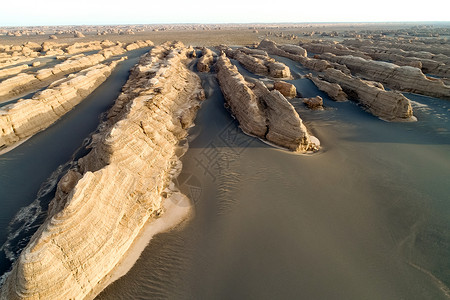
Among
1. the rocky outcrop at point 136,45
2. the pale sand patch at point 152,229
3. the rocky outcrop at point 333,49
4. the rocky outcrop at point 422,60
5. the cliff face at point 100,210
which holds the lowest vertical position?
the pale sand patch at point 152,229

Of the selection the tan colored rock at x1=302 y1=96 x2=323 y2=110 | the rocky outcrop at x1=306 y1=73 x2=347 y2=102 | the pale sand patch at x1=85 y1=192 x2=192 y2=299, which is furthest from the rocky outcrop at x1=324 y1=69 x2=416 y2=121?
the pale sand patch at x1=85 y1=192 x2=192 y2=299

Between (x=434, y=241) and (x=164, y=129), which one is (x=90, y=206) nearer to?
(x=164, y=129)

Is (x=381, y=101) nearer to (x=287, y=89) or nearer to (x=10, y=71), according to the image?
(x=287, y=89)

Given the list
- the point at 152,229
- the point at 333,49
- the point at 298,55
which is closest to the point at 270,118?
the point at 152,229

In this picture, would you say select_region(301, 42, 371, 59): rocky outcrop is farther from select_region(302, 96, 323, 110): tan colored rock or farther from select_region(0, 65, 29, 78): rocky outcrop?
select_region(0, 65, 29, 78): rocky outcrop

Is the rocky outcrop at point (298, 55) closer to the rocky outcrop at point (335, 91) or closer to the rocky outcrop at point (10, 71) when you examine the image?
the rocky outcrop at point (335, 91)

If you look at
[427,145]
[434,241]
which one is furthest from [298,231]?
[427,145]

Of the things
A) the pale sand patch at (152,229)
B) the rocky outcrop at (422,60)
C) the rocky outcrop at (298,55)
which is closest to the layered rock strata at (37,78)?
the pale sand patch at (152,229)
